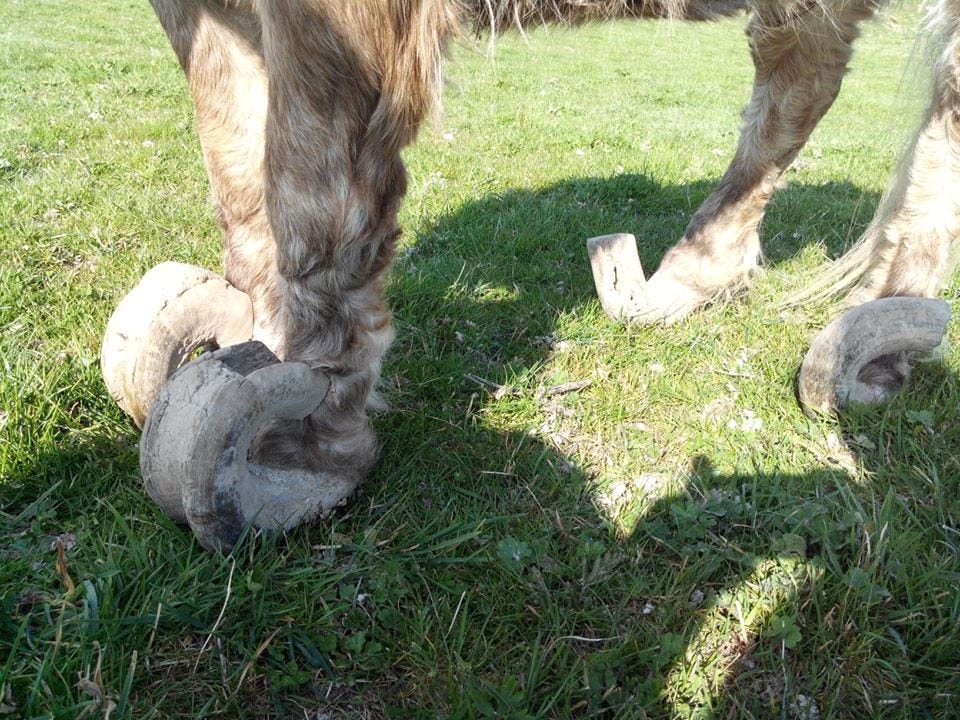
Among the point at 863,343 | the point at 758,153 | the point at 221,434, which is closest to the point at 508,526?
the point at 221,434

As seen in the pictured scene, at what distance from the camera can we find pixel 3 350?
247 centimetres

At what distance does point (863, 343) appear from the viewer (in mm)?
2535

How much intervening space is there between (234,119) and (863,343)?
7.41ft

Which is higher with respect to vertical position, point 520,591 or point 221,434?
point 221,434

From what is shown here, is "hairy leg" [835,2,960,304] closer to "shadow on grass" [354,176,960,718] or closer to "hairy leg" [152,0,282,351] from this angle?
"shadow on grass" [354,176,960,718]

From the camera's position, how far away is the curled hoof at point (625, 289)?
320 cm

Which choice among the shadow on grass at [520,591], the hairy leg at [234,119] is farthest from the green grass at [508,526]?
the hairy leg at [234,119]

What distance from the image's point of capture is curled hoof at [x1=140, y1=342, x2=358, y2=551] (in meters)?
1.65

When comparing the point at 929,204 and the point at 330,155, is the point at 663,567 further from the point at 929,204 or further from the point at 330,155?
the point at 929,204

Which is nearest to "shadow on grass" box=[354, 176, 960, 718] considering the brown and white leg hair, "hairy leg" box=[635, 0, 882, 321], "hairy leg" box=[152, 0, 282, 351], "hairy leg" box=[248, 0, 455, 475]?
the brown and white leg hair

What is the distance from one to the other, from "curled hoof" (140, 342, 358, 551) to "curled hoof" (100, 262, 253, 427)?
0.35 meters

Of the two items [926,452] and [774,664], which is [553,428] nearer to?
[774,664]

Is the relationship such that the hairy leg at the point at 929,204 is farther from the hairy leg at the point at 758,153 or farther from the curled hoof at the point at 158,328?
the curled hoof at the point at 158,328

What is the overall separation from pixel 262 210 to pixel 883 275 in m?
2.39
